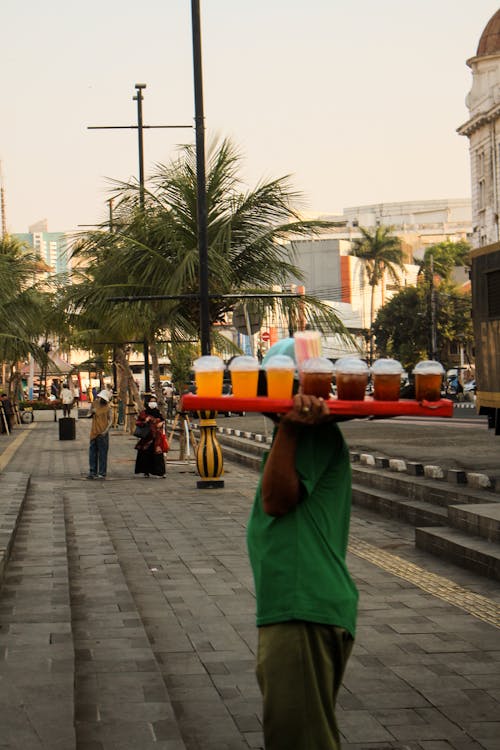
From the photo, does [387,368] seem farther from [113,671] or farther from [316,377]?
[113,671]

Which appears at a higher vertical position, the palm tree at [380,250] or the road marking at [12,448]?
the palm tree at [380,250]

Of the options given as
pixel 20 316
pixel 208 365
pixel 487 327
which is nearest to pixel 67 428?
pixel 20 316

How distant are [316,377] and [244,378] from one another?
9.6 inches

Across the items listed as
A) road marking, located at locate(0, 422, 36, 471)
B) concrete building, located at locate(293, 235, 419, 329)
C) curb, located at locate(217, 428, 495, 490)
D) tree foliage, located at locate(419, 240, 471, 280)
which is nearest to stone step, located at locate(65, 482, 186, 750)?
curb, located at locate(217, 428, 495, 490)

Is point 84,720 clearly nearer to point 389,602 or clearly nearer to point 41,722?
point 41,722

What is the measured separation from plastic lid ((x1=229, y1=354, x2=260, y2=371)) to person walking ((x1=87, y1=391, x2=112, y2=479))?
607 inches

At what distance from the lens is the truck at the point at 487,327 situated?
64.6ft

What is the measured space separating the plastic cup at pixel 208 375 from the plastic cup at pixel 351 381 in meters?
0.39

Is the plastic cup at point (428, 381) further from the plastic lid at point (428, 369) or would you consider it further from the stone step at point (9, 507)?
the stone step at point (9, 507)

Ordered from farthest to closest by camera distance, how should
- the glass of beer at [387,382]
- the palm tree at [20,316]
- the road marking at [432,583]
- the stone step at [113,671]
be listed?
the palm tree at [20,316]
the road marking at [432,583]
the stone step at [113,671]
the glass of beer at [387,382]

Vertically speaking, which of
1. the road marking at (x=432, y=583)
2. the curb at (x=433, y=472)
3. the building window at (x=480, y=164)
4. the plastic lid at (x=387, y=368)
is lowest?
the road marking at (x=432, y=583)

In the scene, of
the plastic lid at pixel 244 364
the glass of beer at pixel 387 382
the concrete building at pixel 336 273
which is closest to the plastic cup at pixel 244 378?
the plastic lid at pixel 244 364

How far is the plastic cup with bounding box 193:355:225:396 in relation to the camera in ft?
12.8

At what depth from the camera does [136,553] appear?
11.3 meters
